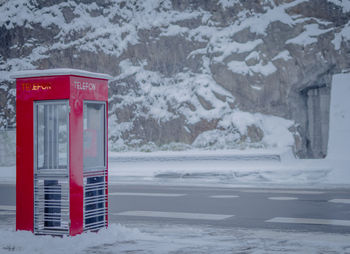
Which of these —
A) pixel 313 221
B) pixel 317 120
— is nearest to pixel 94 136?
pixel 313 221

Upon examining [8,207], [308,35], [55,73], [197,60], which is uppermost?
[308,35]

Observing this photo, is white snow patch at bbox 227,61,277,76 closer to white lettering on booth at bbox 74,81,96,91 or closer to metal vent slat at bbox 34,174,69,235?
white lettering on booth at bbox 74,81,96,91

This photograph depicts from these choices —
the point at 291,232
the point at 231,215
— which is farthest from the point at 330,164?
the point at 291,232

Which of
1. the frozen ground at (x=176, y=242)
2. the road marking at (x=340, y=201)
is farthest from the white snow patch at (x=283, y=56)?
the frozen ground at (x=176, y=242)

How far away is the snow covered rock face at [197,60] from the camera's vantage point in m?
25.2

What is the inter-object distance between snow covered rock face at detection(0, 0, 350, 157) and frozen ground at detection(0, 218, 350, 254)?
15556 mm

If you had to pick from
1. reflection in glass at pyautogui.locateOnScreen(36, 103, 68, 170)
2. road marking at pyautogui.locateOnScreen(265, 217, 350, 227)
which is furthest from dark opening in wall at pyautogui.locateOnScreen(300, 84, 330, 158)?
reflection in glass at pyautogui.locateOnScreen(36, 103, 68, 170)

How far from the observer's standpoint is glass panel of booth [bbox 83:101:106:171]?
28.7 ft

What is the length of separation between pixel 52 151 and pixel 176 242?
2146 millimetres

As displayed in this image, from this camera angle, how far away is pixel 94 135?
884 cm

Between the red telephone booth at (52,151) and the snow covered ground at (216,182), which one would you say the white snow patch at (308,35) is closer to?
the snow covered ground at (216,182)

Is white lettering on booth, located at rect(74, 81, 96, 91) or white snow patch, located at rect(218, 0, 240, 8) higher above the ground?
white snow patch, located at rect(218, 0, 240, 8)

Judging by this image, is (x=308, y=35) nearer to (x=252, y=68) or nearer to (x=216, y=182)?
(x=252, y=68)

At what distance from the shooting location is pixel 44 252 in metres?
7.64
